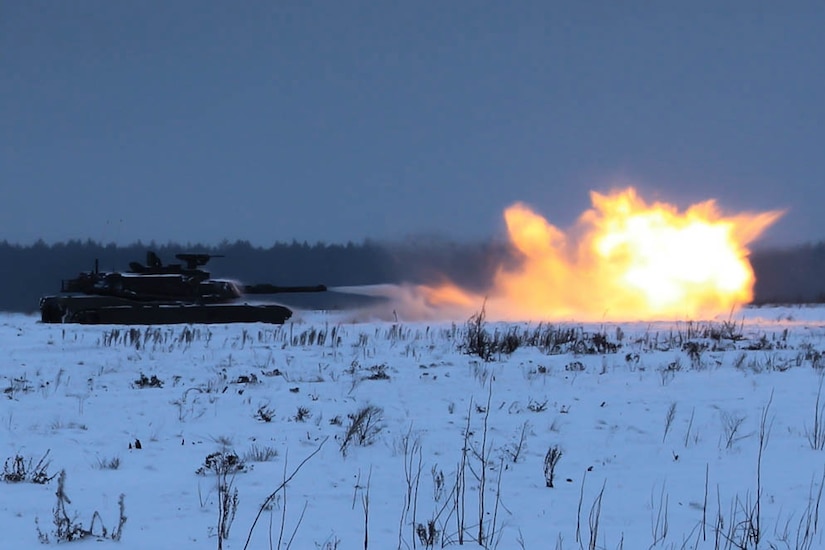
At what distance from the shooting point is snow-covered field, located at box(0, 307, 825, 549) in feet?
16.6

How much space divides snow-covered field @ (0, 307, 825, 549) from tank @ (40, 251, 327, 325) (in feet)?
33.3

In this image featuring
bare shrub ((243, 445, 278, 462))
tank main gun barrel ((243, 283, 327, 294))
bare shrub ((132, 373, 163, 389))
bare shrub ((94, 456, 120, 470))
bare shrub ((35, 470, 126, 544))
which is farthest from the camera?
tank main gun barrel ((243, 283, 327, 294))

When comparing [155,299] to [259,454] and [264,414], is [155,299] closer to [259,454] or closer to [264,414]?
[264,414]

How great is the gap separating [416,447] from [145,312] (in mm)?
19804

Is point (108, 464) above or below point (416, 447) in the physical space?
below

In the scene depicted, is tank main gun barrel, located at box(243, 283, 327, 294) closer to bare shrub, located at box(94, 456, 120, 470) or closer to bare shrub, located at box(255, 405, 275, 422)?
bare shrub, located at box(255, 405, 275, 422)

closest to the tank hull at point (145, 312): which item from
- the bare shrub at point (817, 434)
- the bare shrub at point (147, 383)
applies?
the bare shrub at point (147, 383)

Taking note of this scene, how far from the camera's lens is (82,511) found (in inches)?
208

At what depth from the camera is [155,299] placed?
26.0 m

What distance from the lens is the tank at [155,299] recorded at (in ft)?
80.9

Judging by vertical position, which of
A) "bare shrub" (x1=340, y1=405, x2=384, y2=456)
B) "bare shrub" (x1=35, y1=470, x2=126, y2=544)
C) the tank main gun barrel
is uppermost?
the tank main gun barrel

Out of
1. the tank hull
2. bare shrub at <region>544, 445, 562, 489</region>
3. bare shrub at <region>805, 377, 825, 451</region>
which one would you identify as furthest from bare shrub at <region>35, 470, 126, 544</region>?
the tank hull

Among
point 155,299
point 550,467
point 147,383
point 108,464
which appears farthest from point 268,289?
point 550,467

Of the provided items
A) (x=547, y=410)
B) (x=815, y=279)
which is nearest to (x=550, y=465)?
(x=547, y=410)
